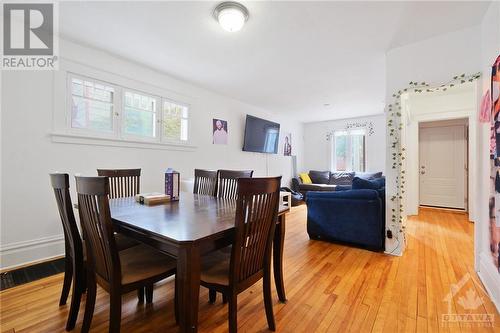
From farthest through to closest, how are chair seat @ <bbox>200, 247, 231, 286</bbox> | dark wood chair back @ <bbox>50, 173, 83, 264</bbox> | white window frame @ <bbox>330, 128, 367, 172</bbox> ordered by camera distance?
1. white window frame @ <bbox>330, 128, 367, 172</bbox>
2. dark wood chair back @ <bbox>50, 173, 83, 264</bbox>
3. chair seat @ <bbox>200, 247, 231, 286</bbox>

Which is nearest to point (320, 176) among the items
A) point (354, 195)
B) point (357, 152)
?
point (357, 152)

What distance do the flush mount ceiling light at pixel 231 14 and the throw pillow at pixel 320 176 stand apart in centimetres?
543

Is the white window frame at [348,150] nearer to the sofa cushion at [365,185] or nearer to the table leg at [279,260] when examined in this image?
the sofa cushion at [365,185]

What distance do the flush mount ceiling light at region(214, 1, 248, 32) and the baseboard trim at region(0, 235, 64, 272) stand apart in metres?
2.87

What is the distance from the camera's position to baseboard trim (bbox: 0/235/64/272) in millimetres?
2193

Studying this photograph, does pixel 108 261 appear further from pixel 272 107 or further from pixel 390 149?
pixel 272 107

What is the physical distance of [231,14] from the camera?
6.44ft

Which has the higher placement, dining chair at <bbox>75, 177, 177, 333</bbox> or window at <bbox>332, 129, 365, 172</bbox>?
window at <bbox>332, 129, 365, 172</bbox>

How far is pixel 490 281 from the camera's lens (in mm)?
1871

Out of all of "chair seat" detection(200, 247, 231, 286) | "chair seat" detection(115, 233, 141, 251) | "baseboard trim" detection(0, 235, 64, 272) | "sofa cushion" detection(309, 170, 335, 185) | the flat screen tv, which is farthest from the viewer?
"sofa cushion" detection(309, 170, 335, 185)

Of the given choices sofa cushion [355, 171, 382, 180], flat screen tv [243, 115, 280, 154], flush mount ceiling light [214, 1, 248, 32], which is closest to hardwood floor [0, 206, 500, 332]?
flush mount ceiling light [214, 1, 248, 32]

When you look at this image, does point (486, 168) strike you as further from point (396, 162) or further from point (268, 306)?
point (268, 306)

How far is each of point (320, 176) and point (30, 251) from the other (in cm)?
630

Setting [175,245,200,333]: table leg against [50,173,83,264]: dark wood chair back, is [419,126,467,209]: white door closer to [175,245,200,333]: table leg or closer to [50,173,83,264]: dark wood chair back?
[175,245,200,333]: table leg
